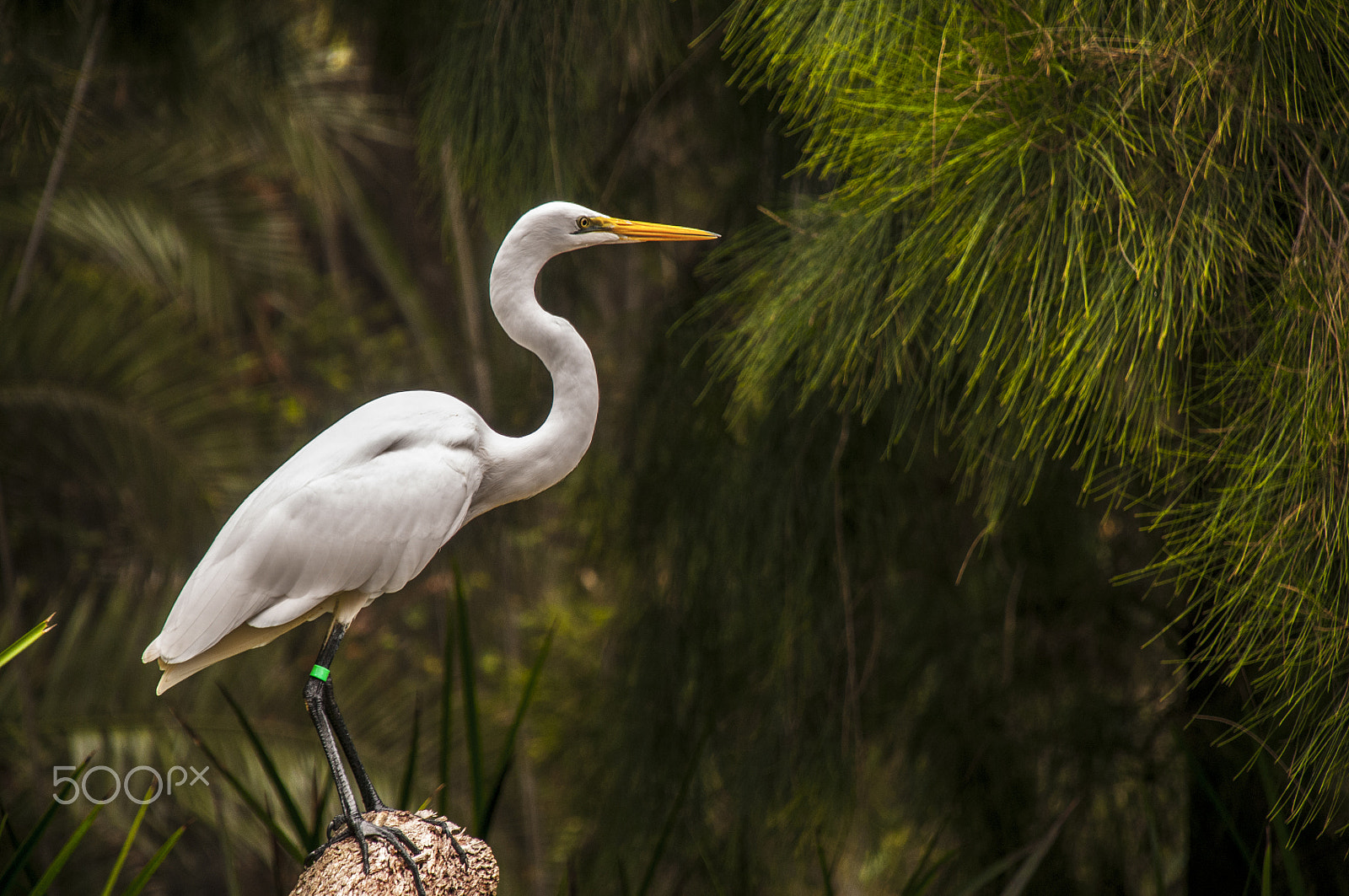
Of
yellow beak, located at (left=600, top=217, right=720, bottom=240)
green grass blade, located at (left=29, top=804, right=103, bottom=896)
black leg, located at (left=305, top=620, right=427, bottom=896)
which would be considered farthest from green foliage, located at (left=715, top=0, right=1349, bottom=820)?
green grass blade, located at (left=29, top=804, right=103, bottom=896)

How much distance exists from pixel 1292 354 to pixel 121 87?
2.51 metres

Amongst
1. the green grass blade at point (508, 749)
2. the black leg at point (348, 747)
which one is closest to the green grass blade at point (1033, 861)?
the green grass blade at point (508, 749)

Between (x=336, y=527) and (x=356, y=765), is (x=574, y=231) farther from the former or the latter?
(x=356, y=765)

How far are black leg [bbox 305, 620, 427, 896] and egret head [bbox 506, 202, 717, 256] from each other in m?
0.46

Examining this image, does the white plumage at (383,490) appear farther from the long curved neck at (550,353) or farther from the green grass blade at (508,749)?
the green grass blade at (508,749)

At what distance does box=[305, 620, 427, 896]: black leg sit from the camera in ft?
3.50

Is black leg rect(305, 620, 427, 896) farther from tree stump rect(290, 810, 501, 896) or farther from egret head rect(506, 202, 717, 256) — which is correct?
egret head rect(506, 202, 717, 256)

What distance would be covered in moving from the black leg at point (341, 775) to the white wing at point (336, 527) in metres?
0.07

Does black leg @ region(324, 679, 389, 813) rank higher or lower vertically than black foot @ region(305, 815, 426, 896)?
higher

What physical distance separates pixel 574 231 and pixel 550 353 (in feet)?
0.44

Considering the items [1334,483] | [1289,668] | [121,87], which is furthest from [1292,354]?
[121,87]

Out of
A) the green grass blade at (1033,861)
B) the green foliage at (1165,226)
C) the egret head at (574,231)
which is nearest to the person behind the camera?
the green foliage at (1165,226)

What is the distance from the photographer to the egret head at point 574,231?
116cm

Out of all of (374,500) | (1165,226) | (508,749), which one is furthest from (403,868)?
(1165,226)
